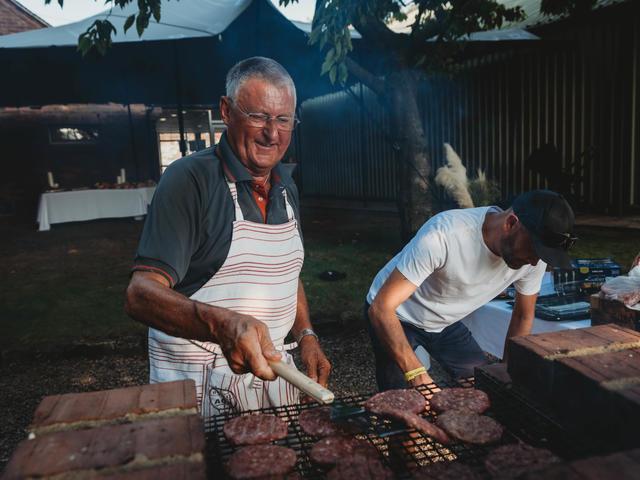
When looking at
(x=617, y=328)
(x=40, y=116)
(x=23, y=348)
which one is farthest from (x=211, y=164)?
(x=40, y=116)

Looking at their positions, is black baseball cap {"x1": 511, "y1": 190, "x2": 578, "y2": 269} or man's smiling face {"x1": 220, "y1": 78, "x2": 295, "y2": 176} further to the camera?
black baseball cap {"x1": 511, "y1": 190, "x2": 578, "y2": 269}

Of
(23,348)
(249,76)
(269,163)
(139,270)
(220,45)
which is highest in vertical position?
(220,45)

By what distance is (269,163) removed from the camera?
88.4 inches

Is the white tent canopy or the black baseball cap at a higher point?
the white tent canopy

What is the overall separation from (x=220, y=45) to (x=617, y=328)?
33.3 ft

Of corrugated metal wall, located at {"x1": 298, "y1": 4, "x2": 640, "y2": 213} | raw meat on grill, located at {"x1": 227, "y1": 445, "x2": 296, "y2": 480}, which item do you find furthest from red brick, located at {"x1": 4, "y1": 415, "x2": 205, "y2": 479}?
corrugated metal wall, located at {"x1": 298, "y1": 4, "x2": 640, "y2": 213}

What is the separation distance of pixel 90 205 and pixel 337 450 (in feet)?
46.9

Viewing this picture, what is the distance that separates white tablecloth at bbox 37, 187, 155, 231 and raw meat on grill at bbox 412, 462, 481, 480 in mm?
14344

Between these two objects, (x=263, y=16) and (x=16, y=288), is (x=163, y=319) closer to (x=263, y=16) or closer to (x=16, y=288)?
(x=16, y=288)

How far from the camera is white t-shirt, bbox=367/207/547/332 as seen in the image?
2887mm

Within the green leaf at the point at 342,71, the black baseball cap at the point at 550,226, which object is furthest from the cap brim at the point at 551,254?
the green leaf at the point at 342,71

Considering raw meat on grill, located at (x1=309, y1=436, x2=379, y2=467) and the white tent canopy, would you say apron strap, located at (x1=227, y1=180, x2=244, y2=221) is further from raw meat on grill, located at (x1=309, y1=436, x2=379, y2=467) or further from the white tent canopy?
the white tent canopy

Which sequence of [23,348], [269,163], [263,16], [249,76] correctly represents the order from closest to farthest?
[249,76] → [269,163] → [23,348] → [263,16]

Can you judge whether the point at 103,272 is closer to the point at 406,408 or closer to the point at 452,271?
the point at 452,271
